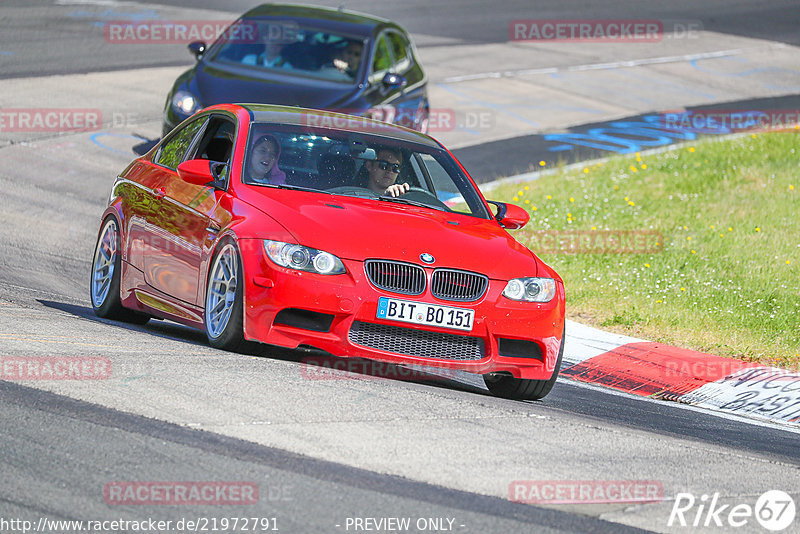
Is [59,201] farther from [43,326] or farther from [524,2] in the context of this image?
[524,2]

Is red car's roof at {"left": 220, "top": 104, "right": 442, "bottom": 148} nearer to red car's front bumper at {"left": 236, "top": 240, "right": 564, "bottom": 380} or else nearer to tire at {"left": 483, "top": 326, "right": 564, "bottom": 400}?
red car's front bumper at {"left": 236, "top": 240, "right": 564, "bottom": 380}

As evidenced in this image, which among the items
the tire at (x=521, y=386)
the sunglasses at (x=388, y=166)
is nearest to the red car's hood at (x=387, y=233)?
the sunglasses at (x=388, y=166)

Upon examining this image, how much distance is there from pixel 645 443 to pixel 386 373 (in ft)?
6.76

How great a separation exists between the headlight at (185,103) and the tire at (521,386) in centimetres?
720

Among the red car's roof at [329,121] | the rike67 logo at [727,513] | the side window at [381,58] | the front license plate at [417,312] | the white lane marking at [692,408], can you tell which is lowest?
the white lane marking at [692,408]

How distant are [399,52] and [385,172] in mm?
8908

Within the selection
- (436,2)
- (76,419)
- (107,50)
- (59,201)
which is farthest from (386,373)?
(436,2)

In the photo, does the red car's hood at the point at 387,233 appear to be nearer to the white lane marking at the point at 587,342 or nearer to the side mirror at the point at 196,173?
the side mirror at the point at 196,173

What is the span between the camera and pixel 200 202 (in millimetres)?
8477

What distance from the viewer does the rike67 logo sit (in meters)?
5.59

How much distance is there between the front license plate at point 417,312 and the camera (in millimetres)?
7543

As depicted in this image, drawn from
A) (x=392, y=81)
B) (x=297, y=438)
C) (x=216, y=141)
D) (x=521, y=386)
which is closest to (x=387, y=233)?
(x=521, y=386)

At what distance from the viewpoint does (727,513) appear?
18.9 ft

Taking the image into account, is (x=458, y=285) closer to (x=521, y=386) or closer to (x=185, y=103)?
(x=521, y=386)
